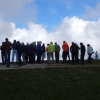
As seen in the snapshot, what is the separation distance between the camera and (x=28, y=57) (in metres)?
27.6

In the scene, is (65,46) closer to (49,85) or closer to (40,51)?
(40,51)

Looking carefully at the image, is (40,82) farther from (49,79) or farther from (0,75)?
(0,75)

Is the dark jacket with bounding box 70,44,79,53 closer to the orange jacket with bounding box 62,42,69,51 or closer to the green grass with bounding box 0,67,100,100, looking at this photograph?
the orange jacket with bounding box 62,42,69,51

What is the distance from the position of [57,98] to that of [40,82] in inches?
117

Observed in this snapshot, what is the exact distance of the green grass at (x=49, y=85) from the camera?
12.8 metres

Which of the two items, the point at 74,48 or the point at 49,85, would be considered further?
the point at 74,48

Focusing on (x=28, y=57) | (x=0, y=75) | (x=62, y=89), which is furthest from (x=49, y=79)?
(x=28, y=57)

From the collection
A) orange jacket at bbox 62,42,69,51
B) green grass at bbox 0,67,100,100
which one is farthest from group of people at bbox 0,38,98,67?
green grass at bbox 0,67,100,100

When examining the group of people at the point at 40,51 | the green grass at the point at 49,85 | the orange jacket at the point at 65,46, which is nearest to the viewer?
the green grass at the point at 49,85

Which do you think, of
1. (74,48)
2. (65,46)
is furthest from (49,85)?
(65,46)

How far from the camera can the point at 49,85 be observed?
1473 cm

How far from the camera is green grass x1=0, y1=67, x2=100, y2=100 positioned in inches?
504

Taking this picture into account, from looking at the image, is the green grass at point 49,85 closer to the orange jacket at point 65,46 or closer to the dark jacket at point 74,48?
the dark jacket at point 74,48

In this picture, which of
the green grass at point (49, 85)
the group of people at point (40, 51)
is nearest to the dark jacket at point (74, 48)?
the group of people at point (40, 51)
